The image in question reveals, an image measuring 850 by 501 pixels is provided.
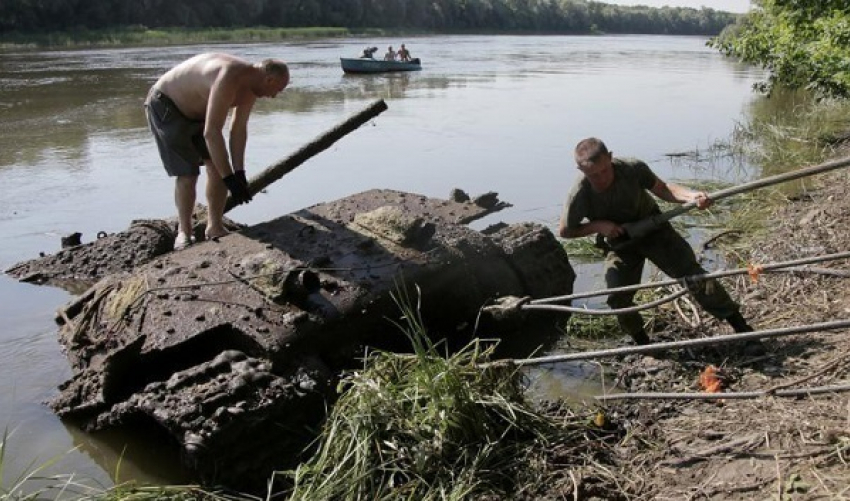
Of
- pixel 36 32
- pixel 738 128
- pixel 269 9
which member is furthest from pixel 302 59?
pixel 269 9

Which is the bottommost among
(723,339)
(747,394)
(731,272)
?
(747,394)

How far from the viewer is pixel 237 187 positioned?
5.96 meters

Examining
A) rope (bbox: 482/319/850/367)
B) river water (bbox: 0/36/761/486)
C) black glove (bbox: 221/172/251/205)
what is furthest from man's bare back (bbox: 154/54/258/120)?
rope (bbox: 482/319/850/367)

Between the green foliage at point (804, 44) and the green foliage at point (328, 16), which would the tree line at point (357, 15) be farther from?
the green foliage at point (804, 44)

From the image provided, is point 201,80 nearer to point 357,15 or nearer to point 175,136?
point 175,136

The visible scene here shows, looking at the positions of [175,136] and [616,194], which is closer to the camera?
Answer: [616,194]

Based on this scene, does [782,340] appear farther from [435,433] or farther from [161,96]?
[161,96]

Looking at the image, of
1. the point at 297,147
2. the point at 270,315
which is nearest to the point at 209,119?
the point at 270,315

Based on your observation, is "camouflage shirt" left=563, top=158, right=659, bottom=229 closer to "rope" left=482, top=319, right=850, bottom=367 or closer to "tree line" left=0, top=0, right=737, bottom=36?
"rope" left=482, top=319, right=850, bottom=367

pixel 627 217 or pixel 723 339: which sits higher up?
pixel 627 217

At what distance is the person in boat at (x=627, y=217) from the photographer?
15.5ft

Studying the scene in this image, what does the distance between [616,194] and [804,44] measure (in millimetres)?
9350

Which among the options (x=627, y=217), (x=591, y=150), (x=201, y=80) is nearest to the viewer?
(x=591, y=150)

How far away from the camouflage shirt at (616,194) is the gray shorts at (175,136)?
2911 millimetres
